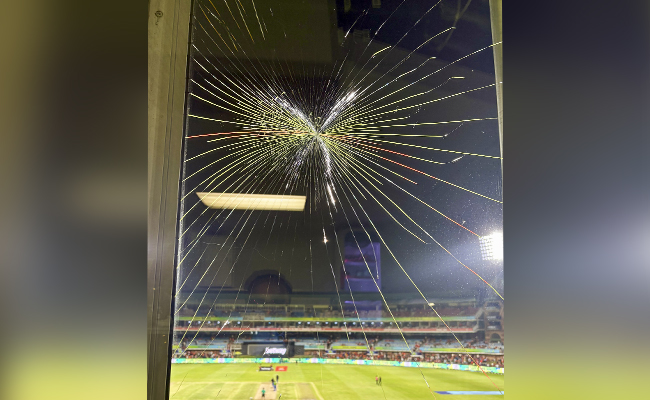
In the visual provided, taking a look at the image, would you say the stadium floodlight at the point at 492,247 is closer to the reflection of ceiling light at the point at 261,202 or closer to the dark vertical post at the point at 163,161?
the reflection of ceiling light at the point at 261,202

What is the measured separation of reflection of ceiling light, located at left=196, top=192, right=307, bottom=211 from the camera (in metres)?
1.73

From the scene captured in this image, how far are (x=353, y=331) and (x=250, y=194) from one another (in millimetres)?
708

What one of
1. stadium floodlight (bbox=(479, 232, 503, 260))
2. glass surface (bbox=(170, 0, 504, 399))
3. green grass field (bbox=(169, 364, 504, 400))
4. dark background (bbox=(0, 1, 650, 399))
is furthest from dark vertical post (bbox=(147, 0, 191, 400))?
stadium floodlight (bbox=(479, 232, 503, 260))

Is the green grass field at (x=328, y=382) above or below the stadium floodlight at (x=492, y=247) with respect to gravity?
below

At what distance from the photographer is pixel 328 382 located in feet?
5.47

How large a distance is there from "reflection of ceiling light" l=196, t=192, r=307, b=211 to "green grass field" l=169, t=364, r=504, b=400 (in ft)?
2.11

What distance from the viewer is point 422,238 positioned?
5.64 feet

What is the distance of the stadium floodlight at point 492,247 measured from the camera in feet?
5.61

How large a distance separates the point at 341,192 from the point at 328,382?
78 centimetres
